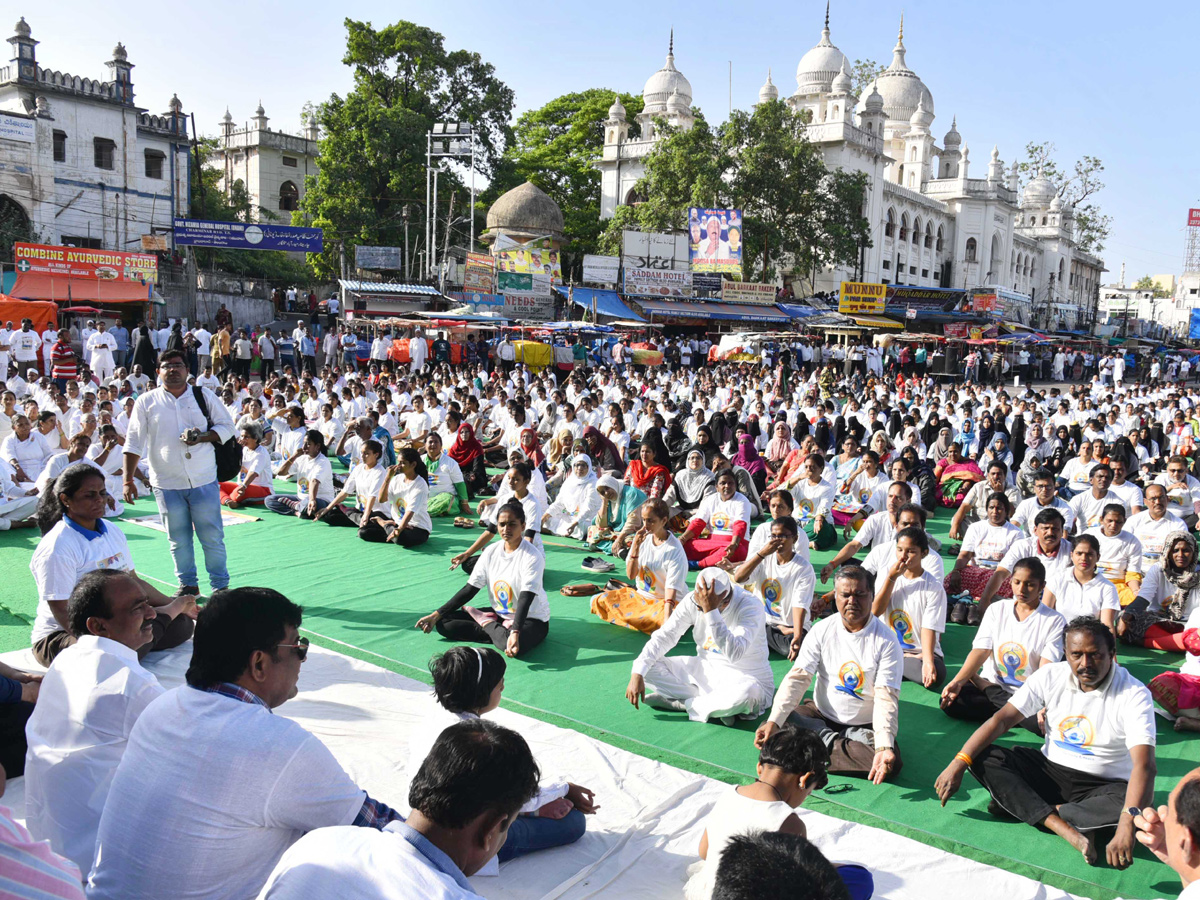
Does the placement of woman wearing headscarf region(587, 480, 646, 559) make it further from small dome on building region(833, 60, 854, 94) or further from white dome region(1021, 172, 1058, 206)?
white dome region(1021, 172, 1058, 206)

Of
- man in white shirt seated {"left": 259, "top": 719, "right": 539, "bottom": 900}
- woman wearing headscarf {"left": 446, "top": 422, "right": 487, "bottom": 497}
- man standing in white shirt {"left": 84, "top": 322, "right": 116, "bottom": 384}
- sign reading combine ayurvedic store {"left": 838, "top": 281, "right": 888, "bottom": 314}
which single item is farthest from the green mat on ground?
sign reading combine ayurvedic store {"left": 838, "top": 281, "right": 888, "bottom": 314}

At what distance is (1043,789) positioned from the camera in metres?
4.03

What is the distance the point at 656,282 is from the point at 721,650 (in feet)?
98.6

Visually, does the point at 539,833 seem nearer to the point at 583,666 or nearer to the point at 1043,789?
the point at 583,666

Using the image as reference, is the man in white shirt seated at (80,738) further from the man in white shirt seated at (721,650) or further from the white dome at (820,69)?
the white dome at (820,69)

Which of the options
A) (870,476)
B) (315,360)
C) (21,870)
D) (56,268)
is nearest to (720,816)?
(21,870)

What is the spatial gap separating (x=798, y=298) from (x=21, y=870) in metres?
41.4

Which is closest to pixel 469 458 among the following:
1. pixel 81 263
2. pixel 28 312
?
pixel 28 312

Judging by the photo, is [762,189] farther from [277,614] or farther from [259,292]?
[277,614]

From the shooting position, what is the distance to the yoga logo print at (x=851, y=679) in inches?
176

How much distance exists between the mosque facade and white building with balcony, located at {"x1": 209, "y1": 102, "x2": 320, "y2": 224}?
14.0 m

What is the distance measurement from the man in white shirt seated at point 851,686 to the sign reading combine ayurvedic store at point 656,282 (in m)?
29.7

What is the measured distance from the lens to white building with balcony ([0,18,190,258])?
26766 millimetres

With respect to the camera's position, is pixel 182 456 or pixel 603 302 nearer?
pixel 182 456
